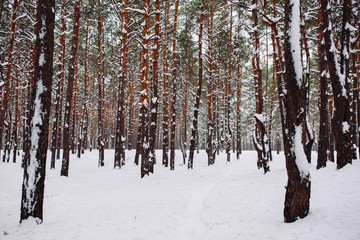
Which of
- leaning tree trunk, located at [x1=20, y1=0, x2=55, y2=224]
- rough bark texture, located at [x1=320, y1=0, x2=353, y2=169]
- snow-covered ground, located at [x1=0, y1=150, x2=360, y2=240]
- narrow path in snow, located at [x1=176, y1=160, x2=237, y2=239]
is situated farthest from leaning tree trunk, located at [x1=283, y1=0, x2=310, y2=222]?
leaning tree trunk, located at [x1=20, y1=0, x2=55, y2=224]

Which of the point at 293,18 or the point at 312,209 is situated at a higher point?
the point at 293,18

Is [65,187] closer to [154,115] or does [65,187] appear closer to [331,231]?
[154,115]

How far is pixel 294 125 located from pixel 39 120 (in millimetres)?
5425

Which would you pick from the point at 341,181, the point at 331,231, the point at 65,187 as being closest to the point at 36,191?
the point at 65,187

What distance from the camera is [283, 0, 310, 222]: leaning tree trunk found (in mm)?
4223

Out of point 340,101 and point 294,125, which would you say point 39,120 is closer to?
point 294,125

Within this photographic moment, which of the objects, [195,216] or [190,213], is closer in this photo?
[195,216]

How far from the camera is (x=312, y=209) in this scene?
14.9 feet

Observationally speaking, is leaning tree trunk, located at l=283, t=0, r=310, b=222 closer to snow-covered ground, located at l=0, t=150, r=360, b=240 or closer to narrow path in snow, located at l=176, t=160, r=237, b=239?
snow-covered ground, located at l=0, t=150, r=360, b=240

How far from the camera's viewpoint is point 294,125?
436 centimetres

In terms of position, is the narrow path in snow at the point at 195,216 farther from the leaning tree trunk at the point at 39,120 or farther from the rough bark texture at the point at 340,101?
the rough bark texture at the point at 340,101

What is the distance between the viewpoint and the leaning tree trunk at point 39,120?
467 centimetres

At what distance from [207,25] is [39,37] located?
516 inches

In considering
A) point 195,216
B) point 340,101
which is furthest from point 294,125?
point 340,101
